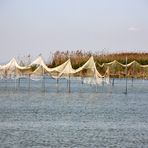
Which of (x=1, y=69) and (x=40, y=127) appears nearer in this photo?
(x=40, y=127)

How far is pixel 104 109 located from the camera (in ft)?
145

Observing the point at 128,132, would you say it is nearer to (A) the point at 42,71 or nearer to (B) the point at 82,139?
(B) the point at 82,139

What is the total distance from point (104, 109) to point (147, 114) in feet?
17.5

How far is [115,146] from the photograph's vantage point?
78.9 ft

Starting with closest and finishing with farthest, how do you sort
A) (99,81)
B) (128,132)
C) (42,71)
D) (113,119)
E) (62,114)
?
1. (128,132)
2. (113,119)
3. (62,114)
4. (99,81)
5. (42,71)

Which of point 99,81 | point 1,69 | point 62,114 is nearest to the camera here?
point 62,114

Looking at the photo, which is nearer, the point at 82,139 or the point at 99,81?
the point at 82,139

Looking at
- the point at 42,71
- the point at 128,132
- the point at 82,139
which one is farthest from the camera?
the point at 42,71

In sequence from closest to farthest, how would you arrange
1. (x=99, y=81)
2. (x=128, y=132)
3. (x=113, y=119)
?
(x=128, y=132) → (x=113, y=119) → (x=99, y=81)

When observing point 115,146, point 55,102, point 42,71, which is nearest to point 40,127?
point 115,146

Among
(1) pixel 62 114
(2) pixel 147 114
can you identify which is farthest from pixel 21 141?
(2) pixel 147 114

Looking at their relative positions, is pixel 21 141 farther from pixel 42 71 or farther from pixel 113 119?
pixel 42 71

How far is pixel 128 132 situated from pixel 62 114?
1067 centimetres

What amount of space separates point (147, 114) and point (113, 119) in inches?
192
